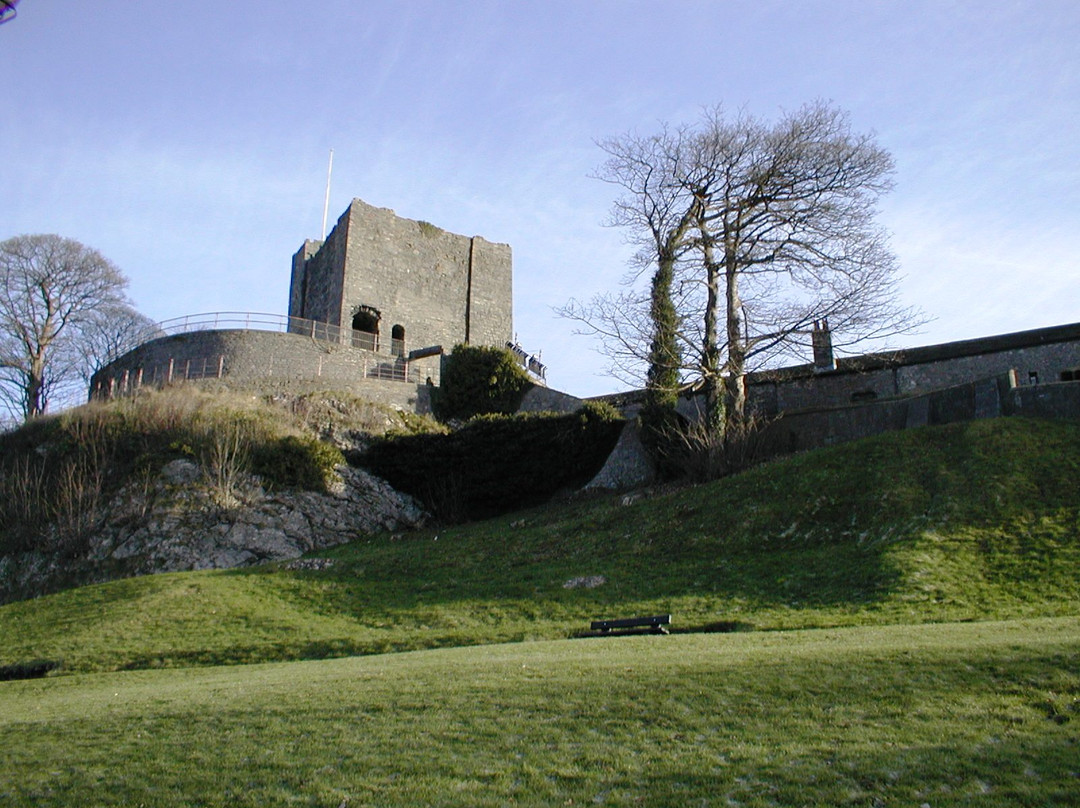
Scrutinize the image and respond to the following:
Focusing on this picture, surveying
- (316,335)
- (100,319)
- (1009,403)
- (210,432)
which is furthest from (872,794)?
(100,319)

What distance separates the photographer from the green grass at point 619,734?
5.45m

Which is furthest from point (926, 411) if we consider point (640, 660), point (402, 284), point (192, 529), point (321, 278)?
point (321, 278)

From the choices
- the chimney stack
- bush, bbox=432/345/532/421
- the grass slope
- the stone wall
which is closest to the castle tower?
bush, bbox=432/345/532/421

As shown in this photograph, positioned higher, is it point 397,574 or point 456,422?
point 456,422

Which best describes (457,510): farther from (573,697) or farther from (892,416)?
(573,697)

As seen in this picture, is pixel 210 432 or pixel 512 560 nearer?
pixel 512 560

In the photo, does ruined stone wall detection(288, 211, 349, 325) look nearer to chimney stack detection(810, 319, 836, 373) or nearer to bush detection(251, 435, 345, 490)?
bush detection(251, 435, 345, 490)

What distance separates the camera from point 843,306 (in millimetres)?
23734

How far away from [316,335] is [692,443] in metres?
18.3

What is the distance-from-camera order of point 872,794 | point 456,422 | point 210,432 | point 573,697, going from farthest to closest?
point 456,422 → point 210,432 → point 573,697 → point 872,794

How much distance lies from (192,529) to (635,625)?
1496 cm

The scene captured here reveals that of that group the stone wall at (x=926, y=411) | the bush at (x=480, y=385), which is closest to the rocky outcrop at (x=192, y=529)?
the bush at (x=480, y=385)

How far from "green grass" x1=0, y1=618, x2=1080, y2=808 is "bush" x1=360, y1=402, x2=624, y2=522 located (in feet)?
55.7

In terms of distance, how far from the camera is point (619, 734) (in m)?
6.55
